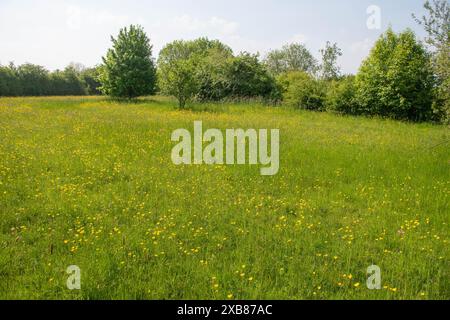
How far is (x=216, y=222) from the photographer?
6.95 metres

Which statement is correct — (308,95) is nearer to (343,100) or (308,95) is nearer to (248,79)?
(343,100)

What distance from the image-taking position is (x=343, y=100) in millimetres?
27594

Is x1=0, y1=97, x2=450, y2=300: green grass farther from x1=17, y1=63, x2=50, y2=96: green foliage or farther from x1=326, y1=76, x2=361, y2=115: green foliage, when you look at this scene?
x1=17, y1=63, x2=50, y2=96: green foliage

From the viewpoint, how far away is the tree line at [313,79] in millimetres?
25156

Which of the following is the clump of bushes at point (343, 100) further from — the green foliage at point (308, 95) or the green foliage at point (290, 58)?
the green foliage at point (290, 58)

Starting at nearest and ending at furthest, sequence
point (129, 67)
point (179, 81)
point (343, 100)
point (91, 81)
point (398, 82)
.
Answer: point (398, 82) → point (343, 100) → point (179, 81) → point (129, 67) → point (91, 81)

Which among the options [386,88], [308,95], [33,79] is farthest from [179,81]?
[33,79]

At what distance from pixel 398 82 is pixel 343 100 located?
416 centimetres

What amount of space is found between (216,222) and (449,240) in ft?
14.5

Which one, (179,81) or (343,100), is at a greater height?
(179,81)

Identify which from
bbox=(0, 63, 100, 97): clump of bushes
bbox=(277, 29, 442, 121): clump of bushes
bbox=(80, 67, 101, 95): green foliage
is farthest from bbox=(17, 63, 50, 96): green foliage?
bbox=(277, 29, 442, 121): clump of bushes

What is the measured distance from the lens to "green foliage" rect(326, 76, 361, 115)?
27531 millimetres
